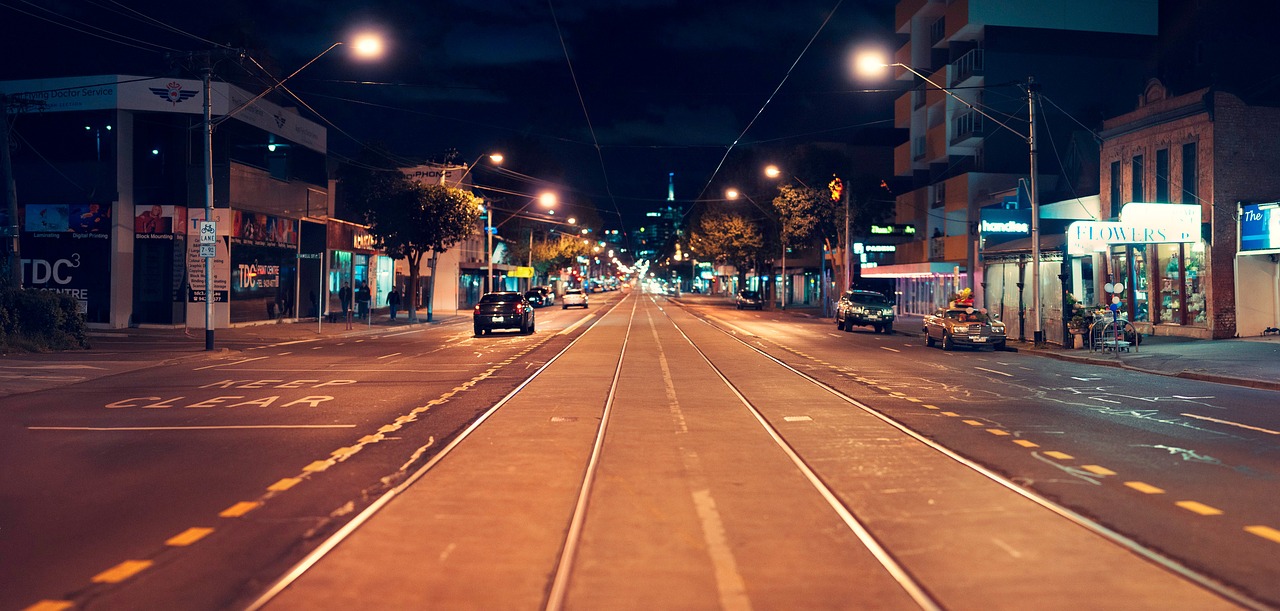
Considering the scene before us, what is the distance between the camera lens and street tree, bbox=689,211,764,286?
75.8m

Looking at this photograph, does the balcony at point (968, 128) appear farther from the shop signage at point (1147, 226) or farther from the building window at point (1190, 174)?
the shop signage at point (1147, 226)

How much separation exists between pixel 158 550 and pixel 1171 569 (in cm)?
659

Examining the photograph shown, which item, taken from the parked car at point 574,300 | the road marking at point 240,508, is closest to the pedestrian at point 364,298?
the parked car at point 574,300

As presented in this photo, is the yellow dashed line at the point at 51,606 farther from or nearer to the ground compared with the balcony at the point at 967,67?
nearer to the ground

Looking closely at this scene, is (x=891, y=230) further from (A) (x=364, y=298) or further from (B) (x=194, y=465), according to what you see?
(B) (x=194, y=465)

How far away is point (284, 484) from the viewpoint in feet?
28.1

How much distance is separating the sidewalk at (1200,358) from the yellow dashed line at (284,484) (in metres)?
17.4

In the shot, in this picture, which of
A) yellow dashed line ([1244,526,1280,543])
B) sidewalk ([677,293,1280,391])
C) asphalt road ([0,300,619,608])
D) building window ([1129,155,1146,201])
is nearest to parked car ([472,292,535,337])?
asphalt road ([0,300,619,608])

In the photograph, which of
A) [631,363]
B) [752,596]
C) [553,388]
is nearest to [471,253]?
[631,363]

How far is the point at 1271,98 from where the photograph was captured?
29.9m

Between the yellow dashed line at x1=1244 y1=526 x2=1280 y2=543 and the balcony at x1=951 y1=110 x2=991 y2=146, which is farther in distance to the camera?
the balcony at x1=951 y1=110 x2=991 y2=146

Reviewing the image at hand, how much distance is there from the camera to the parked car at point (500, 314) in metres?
36.6

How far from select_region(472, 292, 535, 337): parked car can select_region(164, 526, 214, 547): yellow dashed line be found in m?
29.7

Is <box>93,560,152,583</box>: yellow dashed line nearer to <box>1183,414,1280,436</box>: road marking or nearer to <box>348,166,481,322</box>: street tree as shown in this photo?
<box>1183,414,1280,436</box>: road marking
